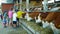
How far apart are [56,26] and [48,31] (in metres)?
0.37

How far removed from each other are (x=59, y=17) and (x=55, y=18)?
0.36ft

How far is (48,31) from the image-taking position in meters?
2.97

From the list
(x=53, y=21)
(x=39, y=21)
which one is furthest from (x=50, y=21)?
(x=39, y=21)

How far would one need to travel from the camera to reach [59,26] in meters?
2.59

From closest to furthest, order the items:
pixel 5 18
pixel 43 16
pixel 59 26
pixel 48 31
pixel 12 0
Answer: pixel 59 26 → pixel 48 31 → pixel 43 16 → pixel 5 18 → pixel 12 0

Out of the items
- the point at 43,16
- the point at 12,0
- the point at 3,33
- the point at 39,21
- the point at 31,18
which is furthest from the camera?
the point at 12,0

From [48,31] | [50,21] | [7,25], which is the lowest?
[7,25]

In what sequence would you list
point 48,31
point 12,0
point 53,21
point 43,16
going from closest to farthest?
point 53,21 → point 48,31 → point 43,16 → point 12,0

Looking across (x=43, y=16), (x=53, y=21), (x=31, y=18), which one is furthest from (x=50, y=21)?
(x=31, y=18)

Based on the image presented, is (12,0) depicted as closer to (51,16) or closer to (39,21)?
(39,21)

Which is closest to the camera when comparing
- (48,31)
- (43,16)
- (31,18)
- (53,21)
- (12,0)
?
(53,21)

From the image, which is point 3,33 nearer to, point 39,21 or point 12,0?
point 39,21

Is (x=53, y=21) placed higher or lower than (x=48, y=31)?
higher

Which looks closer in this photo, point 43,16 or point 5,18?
point 43,16
